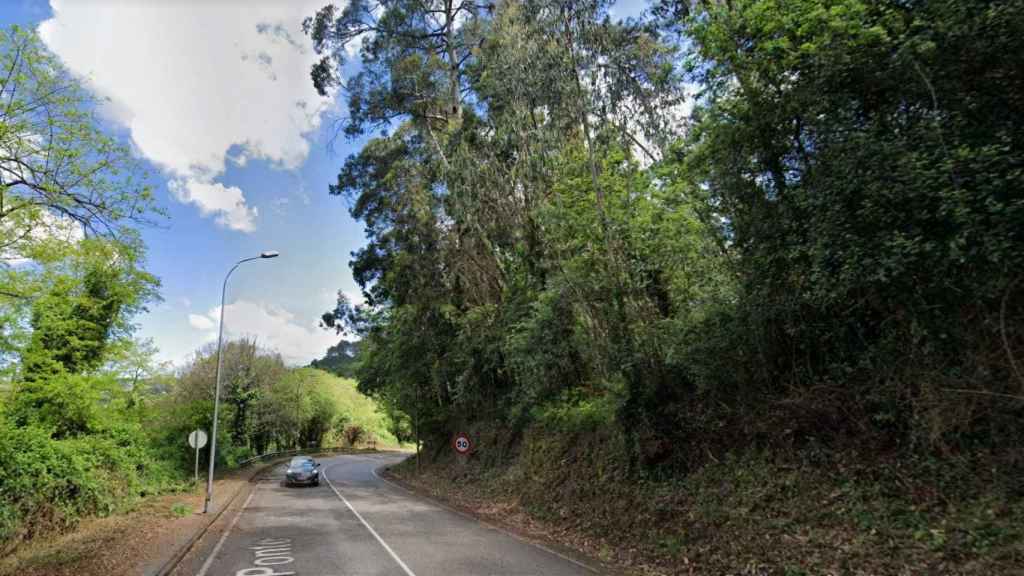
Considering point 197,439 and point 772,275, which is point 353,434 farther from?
point 772,275

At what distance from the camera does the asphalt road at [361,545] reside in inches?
334

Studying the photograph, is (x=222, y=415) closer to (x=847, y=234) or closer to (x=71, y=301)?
(x=71, y=301)

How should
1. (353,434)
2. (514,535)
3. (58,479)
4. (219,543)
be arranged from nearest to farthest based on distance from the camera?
(219,543) < (514,535) < (58,479) < (353,434)

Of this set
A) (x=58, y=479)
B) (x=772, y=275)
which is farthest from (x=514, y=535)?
(x=58, y=479)

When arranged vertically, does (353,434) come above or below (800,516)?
above

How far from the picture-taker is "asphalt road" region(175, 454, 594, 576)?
27.8ft

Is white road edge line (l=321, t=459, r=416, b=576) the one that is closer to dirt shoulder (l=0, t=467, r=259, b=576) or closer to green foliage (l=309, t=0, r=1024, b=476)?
dirt shoulder (l=0, t=467, r=259, b=576)

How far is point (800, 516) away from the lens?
6.87m

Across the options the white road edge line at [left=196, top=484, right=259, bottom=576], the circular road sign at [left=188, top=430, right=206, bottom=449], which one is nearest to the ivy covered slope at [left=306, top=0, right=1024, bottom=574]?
the white road edge line at [left=196, top=484, right=259, bottom=576]

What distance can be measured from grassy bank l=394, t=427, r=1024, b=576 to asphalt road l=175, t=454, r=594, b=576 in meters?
1.45

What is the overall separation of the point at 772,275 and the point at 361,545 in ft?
30.9

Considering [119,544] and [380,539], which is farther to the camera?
[380,539]

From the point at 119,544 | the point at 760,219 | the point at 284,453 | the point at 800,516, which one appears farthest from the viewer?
the point at 284,453

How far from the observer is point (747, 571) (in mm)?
6789
